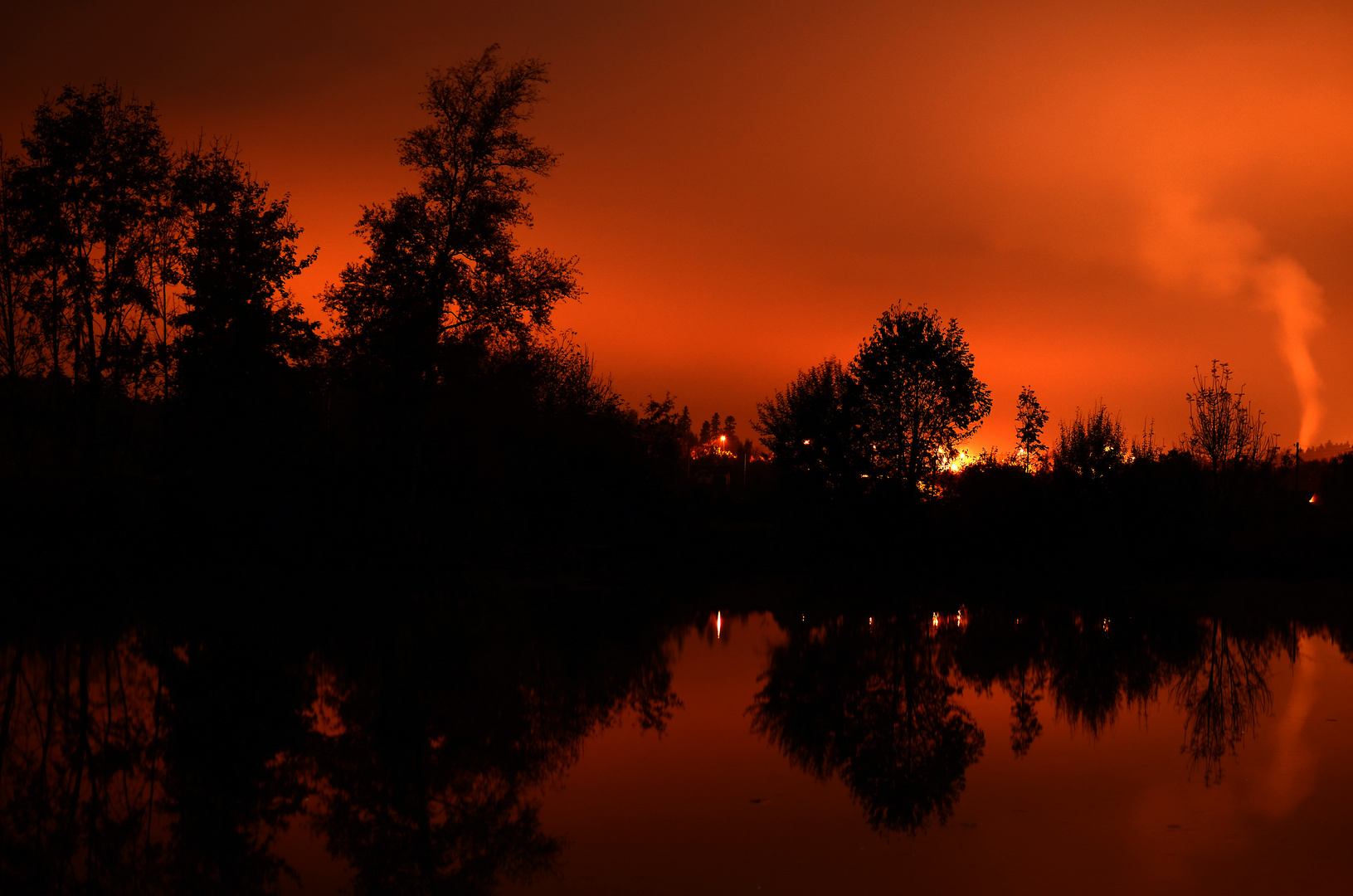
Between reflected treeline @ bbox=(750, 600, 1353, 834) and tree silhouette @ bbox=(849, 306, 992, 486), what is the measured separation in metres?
22.8

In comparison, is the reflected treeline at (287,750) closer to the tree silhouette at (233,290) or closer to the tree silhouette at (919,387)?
the tree silhouette at (233,290)

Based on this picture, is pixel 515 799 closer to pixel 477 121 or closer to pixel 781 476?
pixel 477 121

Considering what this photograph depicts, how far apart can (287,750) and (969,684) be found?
31.7ft

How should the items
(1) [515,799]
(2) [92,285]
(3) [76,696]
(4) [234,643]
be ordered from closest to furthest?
(1) [515,799] < (3) [76,696] < (4) [234,643] < (2) [92,285]

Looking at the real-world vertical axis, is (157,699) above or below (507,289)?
below

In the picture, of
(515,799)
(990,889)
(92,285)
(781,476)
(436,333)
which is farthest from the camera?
(781,476)

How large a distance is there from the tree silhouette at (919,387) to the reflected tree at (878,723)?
2977cm

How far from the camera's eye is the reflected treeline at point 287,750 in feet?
24.2

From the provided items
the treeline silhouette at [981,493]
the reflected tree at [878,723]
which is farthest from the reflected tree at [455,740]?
the treeline silhouette at [981,493]

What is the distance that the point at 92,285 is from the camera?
31234mm

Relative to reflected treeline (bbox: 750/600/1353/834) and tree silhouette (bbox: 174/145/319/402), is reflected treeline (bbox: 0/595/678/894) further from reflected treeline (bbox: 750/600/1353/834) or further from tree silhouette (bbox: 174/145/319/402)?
tree silhouette (bbox: 174/145/319/402)

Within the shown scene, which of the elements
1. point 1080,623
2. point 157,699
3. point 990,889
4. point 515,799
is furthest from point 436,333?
point 990,889

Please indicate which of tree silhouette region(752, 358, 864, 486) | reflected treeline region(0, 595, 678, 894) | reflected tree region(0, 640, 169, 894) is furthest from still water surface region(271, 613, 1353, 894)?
tree silhouette region(752, 358, 864, 486)

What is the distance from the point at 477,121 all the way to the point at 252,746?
71.6ft
